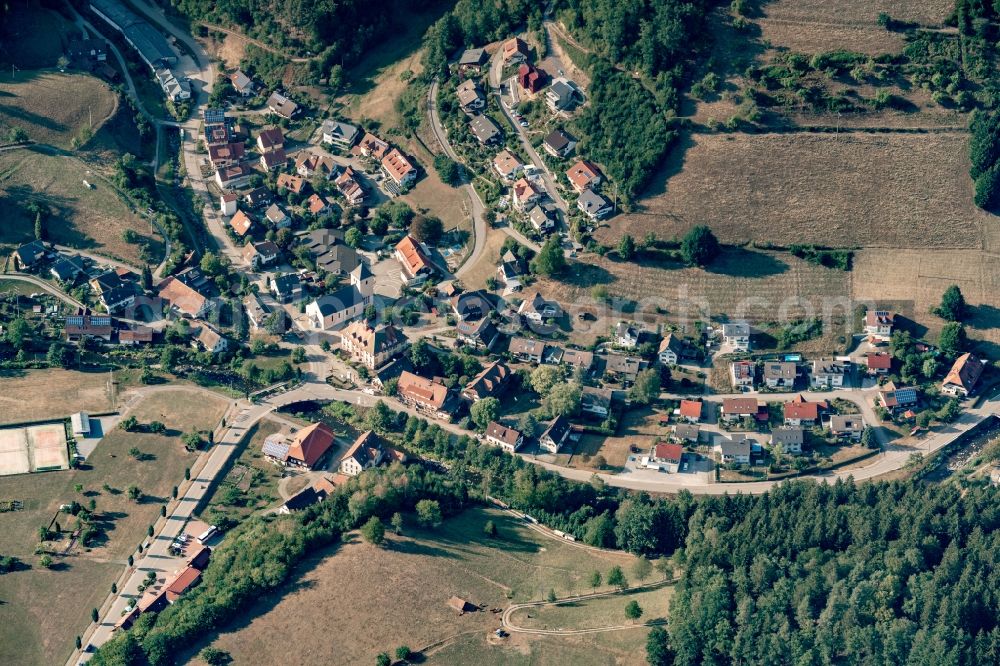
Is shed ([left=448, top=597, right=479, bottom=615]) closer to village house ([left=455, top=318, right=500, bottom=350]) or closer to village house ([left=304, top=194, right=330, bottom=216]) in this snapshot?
village house ([left=455, top=318, right=500, bottom=350])

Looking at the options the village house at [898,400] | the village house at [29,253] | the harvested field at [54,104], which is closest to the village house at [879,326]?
the village house at [898,400]

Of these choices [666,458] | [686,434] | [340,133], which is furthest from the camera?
[340,133]

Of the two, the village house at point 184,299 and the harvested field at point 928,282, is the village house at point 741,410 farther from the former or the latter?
the village house at point 184,299

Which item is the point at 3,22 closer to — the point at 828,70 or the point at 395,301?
the point at 395,301

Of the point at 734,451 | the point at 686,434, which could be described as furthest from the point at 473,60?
the point at 734,451

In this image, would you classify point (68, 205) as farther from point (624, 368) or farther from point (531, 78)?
point (624, 368)

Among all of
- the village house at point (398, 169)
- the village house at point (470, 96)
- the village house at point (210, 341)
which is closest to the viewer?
the village house at point (210, 341)
